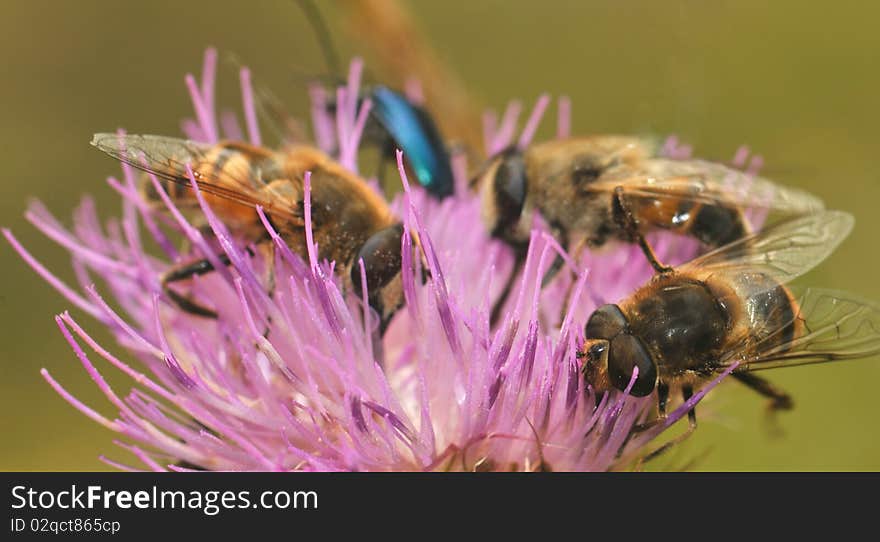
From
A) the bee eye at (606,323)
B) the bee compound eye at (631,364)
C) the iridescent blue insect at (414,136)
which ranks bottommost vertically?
the bee compound eye at (631,364)

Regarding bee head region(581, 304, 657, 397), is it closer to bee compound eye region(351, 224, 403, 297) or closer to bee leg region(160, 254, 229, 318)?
bee compound eye region(351, 224, 403, 297)

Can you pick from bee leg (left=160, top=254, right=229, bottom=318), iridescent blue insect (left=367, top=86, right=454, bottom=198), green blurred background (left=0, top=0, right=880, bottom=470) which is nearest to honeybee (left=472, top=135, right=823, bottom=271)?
iridescent blue insect (left=367, top=86, right=454, bottom=198)

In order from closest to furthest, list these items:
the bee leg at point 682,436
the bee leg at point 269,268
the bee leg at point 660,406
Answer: the bee leg at point 660,406, the bee leg at point 682,436, the bee leg at point 269,268

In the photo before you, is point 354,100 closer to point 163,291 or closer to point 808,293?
point 163,291

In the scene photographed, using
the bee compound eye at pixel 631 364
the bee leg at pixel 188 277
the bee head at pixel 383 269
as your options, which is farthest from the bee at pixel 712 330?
the bee leg at pixel 188 277

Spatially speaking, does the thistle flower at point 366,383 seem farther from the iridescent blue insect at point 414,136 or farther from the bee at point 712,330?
the iridescent blue insect at point 414,136

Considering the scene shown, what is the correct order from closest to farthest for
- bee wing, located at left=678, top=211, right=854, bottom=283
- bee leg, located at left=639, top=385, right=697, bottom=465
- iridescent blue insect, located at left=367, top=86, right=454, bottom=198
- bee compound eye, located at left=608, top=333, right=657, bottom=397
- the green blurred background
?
bee compound eye, located at left=608, top=333, right=657, bottom=397 → bee leg, located at left=639, top=385, right=697, bottom=465 → bee wing, located at left=678, top=211, right=854, bottom=283 → iridescent blue insect, located at left=367, top=86, right=454, bottom=198 → the green blurred background

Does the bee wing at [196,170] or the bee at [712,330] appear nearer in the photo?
the bee at [712,330]

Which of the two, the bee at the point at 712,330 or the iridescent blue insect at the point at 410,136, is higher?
the iridescent blue insect at the point at 410,136
